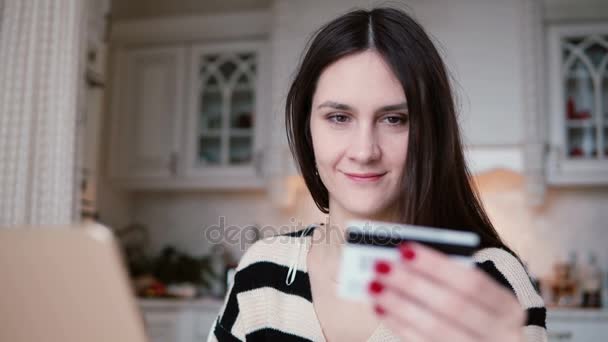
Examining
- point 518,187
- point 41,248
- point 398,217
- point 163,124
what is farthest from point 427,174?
point 163,124

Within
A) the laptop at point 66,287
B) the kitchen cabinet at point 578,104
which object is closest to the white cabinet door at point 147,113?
the kitchen cabinet at point 578,104

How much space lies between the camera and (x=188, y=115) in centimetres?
370

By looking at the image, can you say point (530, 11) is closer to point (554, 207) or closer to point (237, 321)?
point (554, 207)

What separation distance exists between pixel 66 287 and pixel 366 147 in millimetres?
536

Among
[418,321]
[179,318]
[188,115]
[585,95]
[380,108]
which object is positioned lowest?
[179,318]

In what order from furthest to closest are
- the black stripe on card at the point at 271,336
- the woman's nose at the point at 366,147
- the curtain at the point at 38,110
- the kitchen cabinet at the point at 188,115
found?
the kitchen cabinet at the point at 188,115 → the curtain at the point at 38,110 → the black stripe on card at the point at 271,336 → the woman's nose at the point at 366,147

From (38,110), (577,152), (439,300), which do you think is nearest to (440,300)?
(439,300)

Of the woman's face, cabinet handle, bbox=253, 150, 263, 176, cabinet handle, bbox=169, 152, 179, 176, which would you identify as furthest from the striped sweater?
cabinet handle, bbox=169, 152, 179, 176

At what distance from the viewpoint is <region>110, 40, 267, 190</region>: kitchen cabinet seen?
11.9 ft

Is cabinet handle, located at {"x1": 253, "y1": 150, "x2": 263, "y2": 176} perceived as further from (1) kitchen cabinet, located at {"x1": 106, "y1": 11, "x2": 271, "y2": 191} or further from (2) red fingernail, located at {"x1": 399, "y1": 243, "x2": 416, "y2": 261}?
(2) red fingernail, located at {"x1": 399, "y1": 243, "x2": 416, "y2": 261}

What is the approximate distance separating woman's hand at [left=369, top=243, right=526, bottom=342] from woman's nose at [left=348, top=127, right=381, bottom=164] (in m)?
0.43

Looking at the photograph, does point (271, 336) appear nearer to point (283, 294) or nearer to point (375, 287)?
point (283, 294)

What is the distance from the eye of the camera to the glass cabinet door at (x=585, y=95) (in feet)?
10.5

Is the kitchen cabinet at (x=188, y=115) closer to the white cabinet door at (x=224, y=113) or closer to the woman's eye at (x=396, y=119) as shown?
the white cabinet door at (x=224, y=113)
